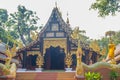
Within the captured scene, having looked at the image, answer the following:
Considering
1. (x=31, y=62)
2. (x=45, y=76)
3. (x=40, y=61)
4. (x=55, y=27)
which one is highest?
(x=55, y=27)

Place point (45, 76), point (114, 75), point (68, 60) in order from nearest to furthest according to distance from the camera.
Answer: point (114, 75)
point (45, 76)
point (68, 60)

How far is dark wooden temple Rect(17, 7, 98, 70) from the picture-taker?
23031 mm

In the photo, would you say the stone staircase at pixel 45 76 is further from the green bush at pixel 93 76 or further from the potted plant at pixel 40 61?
the potted plant at pixel 40 61

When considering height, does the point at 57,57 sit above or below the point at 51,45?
below

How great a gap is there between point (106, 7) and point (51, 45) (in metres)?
5.82

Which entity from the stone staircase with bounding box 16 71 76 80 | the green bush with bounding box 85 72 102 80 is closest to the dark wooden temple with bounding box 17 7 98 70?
the stone staircase with bounding box 16 71 76 80

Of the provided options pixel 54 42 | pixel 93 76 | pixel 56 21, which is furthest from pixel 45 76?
pixel 56 21

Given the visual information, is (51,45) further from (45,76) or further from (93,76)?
(93,76)

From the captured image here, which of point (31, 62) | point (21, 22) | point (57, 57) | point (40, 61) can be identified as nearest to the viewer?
point (40, 61)

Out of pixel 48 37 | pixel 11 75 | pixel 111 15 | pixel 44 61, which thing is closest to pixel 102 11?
pixel 111 15

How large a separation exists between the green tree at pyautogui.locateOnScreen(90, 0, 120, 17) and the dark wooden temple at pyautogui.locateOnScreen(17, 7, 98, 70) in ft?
10.7

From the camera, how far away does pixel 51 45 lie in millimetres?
23047

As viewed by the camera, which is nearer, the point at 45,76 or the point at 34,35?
the point at 45,76

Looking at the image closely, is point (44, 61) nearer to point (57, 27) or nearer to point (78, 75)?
point (57, 27)
